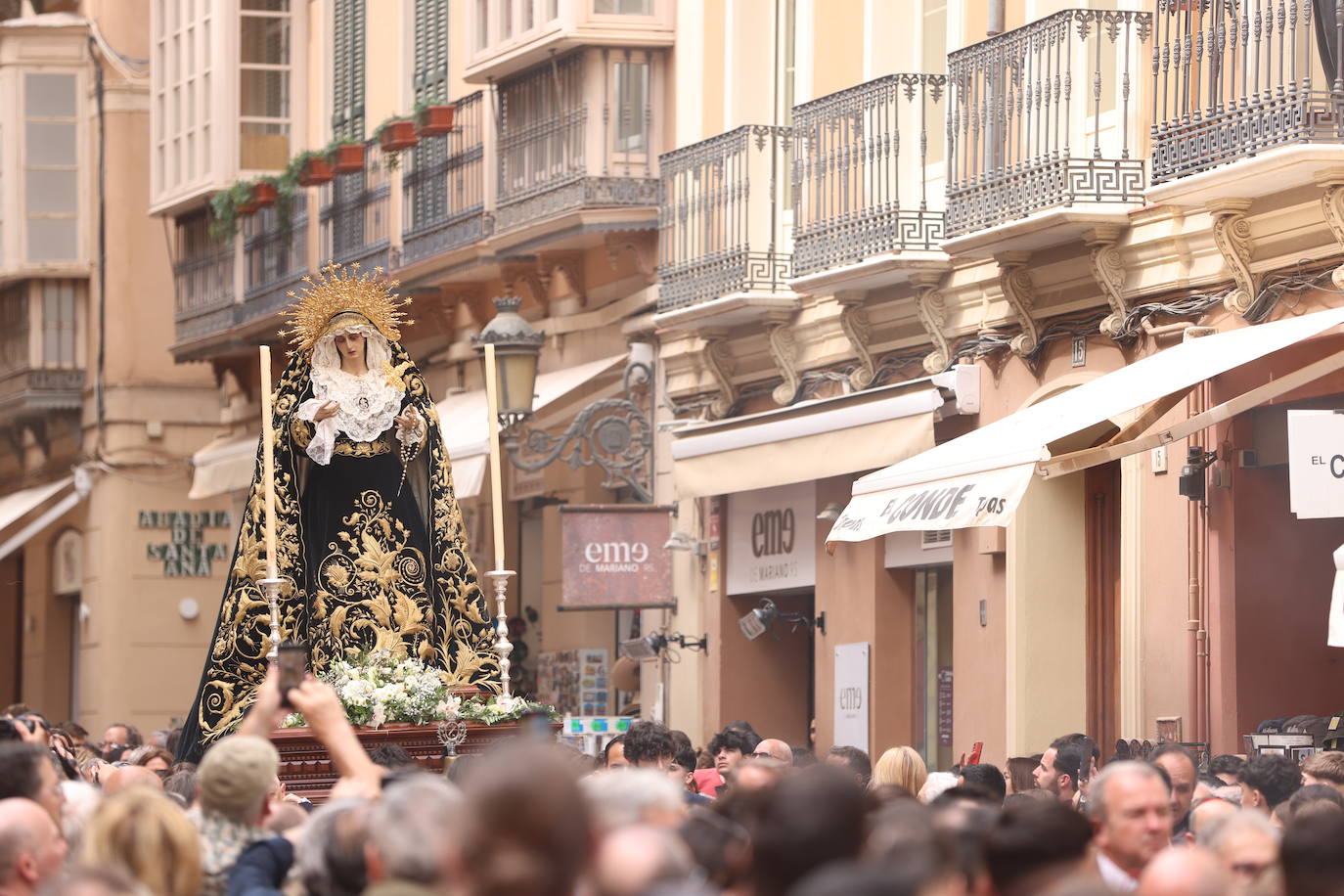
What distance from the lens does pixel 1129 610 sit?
13.8m

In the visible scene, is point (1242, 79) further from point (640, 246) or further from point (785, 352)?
point (640, 246)

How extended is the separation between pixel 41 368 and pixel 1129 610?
1670 cm

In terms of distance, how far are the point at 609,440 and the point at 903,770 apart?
862 centimetres

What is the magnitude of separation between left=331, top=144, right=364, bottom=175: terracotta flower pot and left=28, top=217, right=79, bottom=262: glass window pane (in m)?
5.65

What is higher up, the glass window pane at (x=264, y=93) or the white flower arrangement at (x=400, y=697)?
the glass window pane at (x=264, y=93)

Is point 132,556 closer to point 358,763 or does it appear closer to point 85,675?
point 85,675

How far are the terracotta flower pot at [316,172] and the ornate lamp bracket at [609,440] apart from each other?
16.3ft

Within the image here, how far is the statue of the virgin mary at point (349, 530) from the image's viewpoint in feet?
37.5

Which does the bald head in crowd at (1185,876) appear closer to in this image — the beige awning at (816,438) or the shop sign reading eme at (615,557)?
the beige awning at (816,438)

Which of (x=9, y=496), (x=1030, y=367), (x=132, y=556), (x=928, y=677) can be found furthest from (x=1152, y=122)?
(x=9, y=496)

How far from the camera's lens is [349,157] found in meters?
22.6

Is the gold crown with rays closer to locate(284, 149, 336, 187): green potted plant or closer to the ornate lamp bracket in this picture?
the ornate lamp bracket

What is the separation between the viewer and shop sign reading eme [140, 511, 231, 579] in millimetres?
27500

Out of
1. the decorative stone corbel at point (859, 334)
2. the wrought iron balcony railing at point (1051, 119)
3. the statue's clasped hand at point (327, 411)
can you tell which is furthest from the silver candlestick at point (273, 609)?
the decorative stone corbel at point (859, 334)
